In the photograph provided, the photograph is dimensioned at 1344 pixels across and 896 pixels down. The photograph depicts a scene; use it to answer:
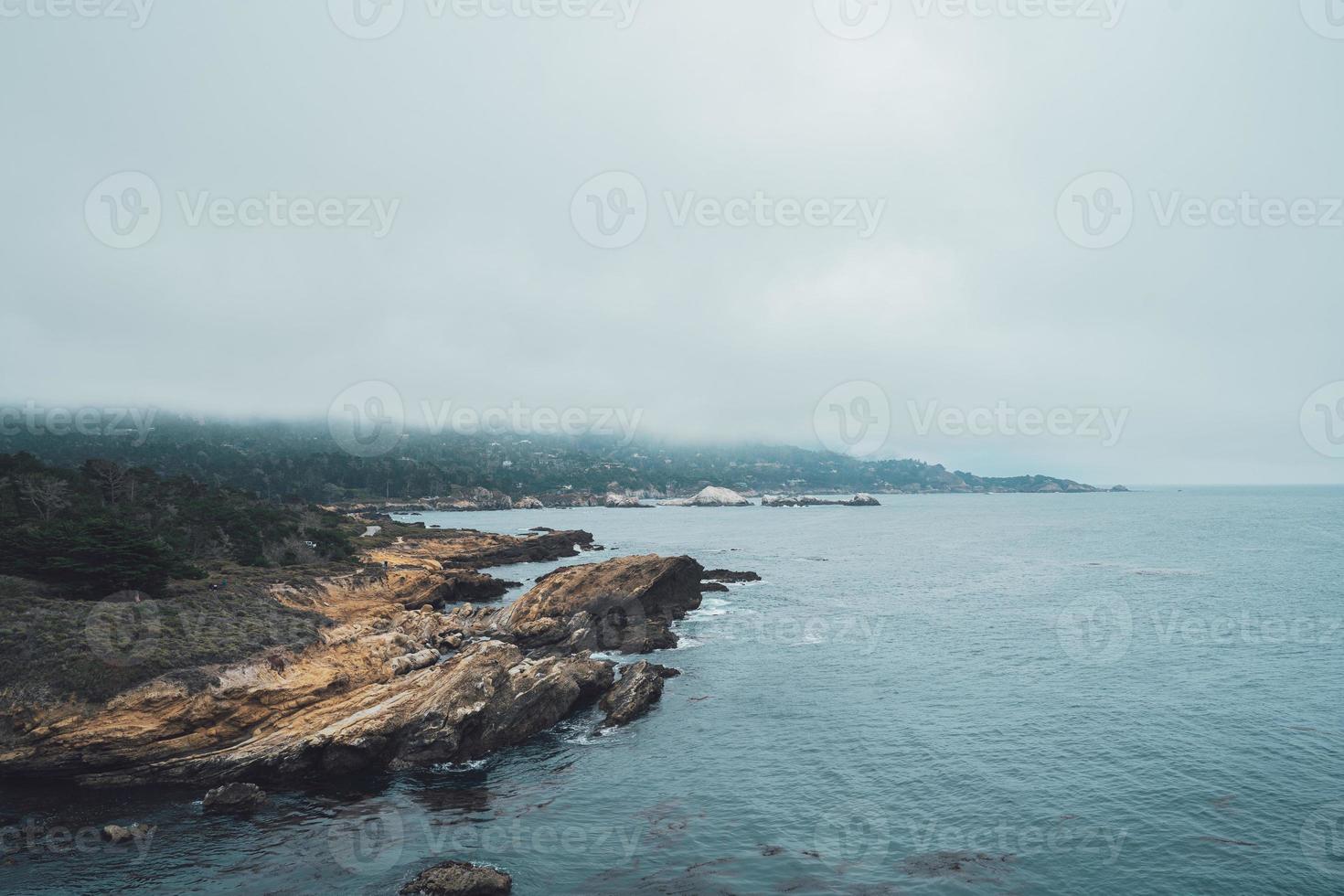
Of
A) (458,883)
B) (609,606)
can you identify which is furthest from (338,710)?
(609,606)

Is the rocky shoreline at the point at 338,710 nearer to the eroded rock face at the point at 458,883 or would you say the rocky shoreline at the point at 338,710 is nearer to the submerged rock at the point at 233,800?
the submerged rock at the point at 233,800

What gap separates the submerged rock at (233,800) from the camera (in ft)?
77.7

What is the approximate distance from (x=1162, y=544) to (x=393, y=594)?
372ft

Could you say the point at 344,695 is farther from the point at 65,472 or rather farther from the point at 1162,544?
the point at 1162,544

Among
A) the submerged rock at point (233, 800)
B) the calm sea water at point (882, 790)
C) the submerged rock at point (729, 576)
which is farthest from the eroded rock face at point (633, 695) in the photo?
the submerged rock at point (729, 576)

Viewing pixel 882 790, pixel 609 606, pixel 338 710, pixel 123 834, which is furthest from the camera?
pixel 609 606

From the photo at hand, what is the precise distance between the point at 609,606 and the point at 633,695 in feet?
61.0

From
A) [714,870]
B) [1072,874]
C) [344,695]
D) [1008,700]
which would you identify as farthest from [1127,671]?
[344,695]

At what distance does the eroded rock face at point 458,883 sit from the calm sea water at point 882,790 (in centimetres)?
62

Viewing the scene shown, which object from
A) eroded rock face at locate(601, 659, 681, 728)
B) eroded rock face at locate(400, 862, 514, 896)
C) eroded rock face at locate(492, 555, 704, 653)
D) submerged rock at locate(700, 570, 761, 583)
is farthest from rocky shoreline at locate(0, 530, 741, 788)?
submerged rock at locate(700, 570, 761, 583)

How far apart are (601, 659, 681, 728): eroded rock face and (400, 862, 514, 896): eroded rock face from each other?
1355 centimetres

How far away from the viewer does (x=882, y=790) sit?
25.1 meters

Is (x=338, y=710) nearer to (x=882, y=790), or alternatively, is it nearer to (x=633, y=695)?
(x=633, y=695)

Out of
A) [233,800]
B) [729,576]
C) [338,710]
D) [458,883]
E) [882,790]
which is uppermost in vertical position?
[338,710]
